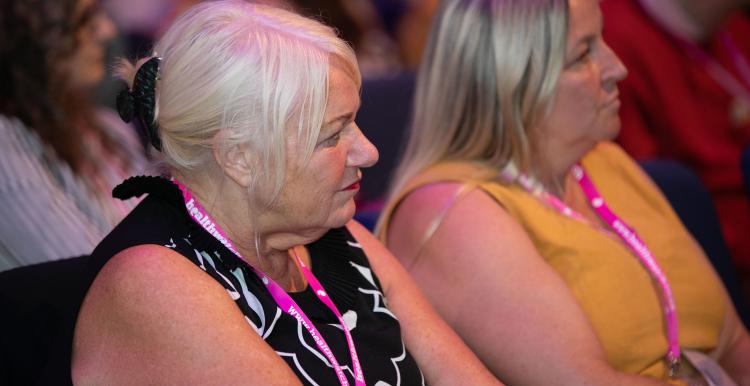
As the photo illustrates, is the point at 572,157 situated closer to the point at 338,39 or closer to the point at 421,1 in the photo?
the point at 338,39

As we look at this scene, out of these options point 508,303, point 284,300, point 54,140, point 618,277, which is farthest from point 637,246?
point 54,140

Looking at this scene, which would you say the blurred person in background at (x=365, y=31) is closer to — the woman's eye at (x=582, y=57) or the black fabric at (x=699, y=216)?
the black fabric at (x=699, y=216)

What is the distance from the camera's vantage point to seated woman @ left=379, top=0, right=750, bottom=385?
6.20ft

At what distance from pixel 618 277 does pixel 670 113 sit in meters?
1.40

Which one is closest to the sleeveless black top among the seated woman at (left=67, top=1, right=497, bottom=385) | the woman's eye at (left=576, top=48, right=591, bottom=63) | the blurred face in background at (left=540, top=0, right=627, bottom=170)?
the seated woman at (left=67, top=1, right=497, bottom=385)

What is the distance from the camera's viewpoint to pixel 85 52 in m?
2.58

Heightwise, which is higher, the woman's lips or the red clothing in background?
the woman's lips

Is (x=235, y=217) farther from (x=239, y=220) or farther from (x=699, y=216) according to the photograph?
(x=699, y=216)

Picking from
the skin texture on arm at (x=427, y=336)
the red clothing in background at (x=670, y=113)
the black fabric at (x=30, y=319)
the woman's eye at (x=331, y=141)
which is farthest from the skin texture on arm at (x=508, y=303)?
the red clothing in background at (x=670, y=113)

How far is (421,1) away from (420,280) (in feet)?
11.7

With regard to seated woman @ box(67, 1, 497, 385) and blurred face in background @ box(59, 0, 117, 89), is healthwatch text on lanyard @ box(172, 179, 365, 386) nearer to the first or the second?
seated woman @ box(67, 1, 497, 385)

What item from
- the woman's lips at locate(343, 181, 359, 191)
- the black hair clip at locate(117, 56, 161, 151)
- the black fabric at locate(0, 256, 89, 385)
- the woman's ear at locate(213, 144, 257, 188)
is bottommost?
the black fabric at locate(0, 256, 89, 385)

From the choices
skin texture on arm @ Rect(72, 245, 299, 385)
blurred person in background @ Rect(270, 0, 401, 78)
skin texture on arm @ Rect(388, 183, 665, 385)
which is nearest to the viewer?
skin texture on arm @ Rect(72, 245, 299, 385)

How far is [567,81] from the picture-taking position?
6.73ft
